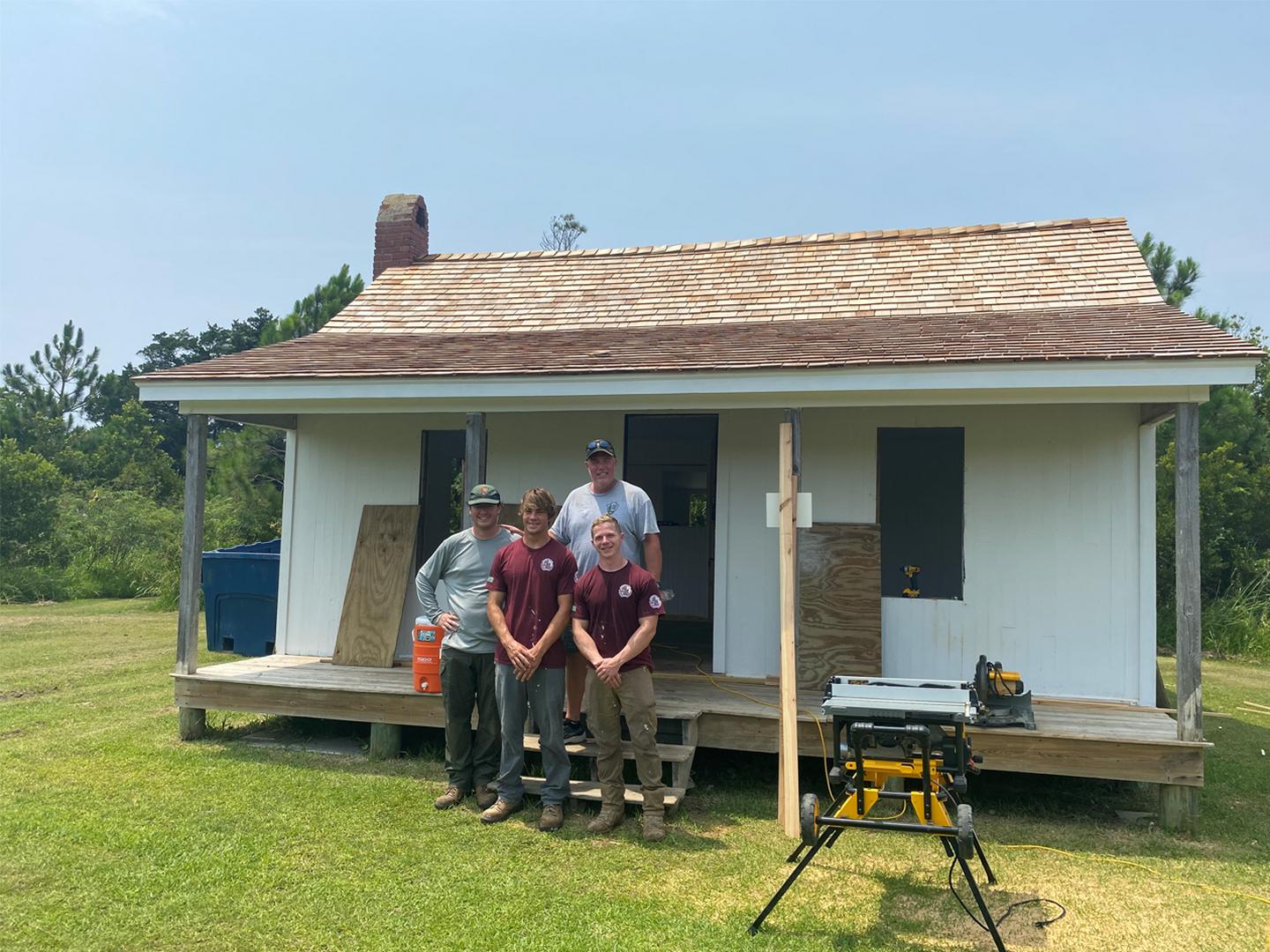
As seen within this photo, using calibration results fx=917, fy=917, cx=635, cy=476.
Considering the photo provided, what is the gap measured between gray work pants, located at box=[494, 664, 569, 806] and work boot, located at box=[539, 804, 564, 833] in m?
0.03

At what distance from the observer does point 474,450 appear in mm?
6609

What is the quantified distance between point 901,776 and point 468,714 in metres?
2.73

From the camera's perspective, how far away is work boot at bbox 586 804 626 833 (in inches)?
192

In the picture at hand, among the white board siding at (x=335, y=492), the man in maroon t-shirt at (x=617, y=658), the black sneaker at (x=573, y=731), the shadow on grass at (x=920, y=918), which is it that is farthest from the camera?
the white board siding at (x=335, y=492)

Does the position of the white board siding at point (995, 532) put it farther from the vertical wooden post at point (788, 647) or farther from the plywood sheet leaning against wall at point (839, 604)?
the vertical wooden post at point (788, 647)

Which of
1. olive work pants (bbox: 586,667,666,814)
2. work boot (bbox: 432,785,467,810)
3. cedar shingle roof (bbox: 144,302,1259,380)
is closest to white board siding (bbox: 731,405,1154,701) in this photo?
cedar shingle roof (bbox: 144,302,1259,380)

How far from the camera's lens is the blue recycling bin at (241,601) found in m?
9.16

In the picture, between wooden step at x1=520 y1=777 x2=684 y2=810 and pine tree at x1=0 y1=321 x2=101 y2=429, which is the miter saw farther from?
pine tree at x1=0 y1=321 x2=101 y2=429

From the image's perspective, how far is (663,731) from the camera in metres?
5.88

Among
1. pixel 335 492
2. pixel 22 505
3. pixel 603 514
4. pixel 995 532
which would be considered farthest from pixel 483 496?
pixel 22 505

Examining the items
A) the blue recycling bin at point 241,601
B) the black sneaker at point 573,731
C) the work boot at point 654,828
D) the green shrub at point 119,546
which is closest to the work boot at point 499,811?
the black sneaker at point 573,731

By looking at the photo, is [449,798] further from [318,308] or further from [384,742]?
[318,308]

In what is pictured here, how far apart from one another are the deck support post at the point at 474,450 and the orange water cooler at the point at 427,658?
0.85 metres

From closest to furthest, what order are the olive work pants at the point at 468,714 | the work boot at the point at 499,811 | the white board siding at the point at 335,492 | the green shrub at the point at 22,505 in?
1. the work boot at the point at 499,811
2. the olive work pants at the point at 468,714
3. the white board siding at the point at 335,492
4. the green shrub at the point at 22,505
